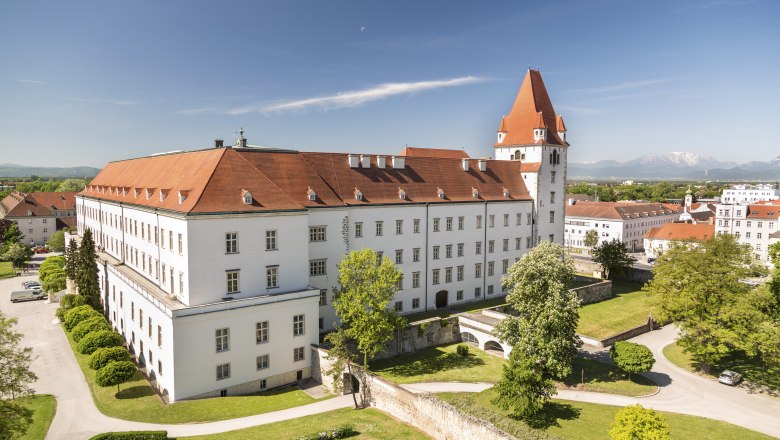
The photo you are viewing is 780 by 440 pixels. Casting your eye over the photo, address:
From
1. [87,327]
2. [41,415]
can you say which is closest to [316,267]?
[87,327]

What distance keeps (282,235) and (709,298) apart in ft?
112

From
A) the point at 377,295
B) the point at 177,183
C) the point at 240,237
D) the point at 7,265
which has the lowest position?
the point at 7,265

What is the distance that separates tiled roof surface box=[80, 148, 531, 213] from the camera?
123ft

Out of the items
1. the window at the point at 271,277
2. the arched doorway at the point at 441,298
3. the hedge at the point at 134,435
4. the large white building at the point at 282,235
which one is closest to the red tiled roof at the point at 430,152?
the large white building at the point at 282,235

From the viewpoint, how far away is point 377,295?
36625 mm

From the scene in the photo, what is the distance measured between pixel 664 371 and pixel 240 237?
1410 inches

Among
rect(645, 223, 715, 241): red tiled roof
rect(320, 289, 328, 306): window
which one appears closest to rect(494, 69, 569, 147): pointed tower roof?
rect(320, 289, 328, 306): window

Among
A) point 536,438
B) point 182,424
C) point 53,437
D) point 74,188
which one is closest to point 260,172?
point 182,424

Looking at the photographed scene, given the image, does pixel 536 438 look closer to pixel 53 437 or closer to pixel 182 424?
pixel 182 424

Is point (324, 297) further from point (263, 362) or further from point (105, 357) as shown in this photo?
point (105, 357)

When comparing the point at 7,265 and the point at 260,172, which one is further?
the point at 7,265

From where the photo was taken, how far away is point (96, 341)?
39062mm

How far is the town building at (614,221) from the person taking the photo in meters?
111

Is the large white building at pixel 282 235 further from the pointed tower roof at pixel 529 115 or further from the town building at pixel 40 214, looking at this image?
the town building at pixel 40 214
